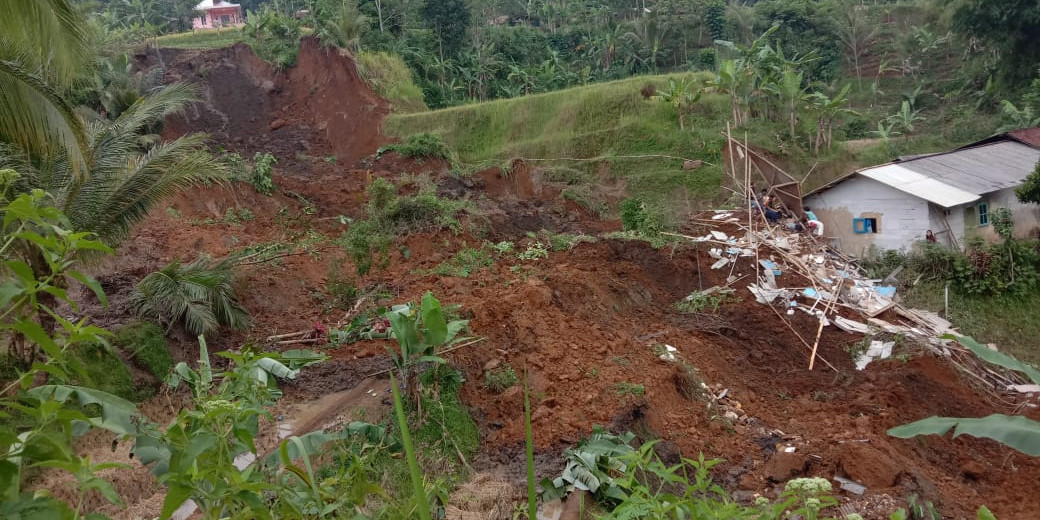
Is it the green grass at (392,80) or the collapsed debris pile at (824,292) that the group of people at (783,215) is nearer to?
the collapsed debris pile at (824,292)

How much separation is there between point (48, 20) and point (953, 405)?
1049 cm

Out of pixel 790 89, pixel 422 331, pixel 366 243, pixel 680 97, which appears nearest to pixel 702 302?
pixel 366 243

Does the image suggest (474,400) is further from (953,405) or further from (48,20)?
(953,405)

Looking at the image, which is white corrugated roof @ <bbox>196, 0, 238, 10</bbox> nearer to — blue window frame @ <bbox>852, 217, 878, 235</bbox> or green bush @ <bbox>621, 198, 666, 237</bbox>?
green bush @ <bbox>621, 198, 666, 237</bbox>

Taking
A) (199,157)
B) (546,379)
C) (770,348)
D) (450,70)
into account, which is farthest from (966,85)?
(199,157)

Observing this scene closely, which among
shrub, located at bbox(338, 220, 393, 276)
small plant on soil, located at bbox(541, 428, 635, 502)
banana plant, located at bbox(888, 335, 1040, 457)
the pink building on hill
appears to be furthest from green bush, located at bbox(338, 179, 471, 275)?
the pink building on hill

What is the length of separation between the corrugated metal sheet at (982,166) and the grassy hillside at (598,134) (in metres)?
5.17

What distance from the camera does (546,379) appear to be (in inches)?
292

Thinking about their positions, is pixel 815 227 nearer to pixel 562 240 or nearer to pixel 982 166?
pixel 982 166

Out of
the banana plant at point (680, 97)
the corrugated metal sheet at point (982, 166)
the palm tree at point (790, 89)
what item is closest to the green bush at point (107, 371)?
the corrugated metal sheet at point (982, 166)

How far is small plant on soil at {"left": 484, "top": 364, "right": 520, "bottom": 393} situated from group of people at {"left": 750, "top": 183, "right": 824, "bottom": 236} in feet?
27.4

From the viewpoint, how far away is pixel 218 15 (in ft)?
158

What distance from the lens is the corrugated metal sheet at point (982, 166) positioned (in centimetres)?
1367

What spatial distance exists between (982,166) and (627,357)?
11201 mm
